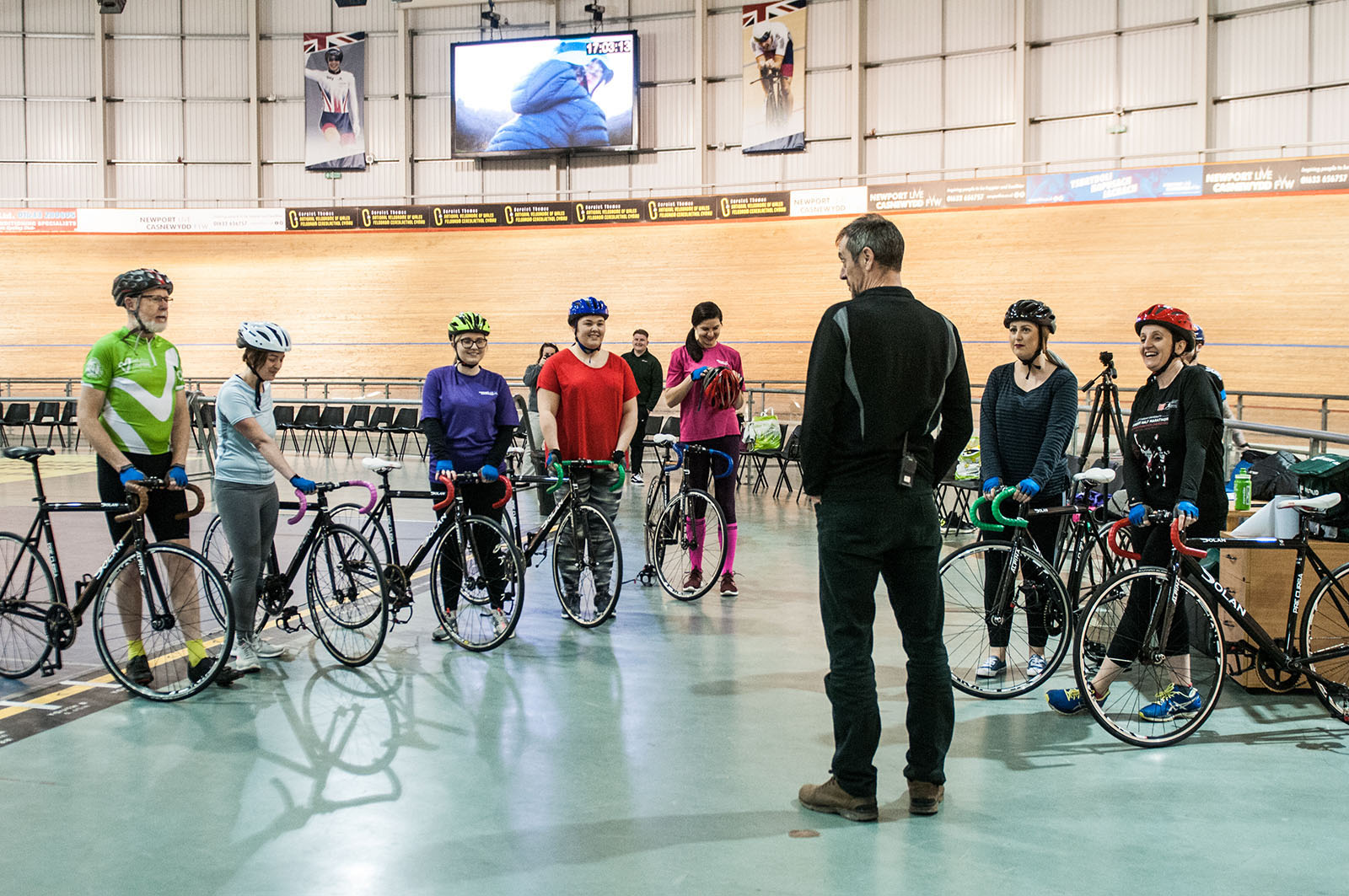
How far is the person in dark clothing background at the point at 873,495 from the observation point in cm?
322

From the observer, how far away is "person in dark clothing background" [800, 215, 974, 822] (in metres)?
3.22

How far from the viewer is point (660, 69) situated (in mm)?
25656

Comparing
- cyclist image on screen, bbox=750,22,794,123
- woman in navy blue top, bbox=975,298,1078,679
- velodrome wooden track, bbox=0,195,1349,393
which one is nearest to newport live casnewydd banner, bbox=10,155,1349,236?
velodrome wooden track, bbox=0,195,1349,393

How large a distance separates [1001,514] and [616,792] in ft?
7.19

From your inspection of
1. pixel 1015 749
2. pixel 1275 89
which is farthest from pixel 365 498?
pixel 1275 89

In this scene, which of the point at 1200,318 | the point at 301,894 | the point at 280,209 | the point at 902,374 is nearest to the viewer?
the point at 301,894

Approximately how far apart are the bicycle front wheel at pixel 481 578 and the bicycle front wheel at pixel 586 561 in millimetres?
473

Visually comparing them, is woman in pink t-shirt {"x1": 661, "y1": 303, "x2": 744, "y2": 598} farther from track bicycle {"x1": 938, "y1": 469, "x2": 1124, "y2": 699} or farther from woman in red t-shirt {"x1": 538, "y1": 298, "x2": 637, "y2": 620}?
track bicycle {"x1": 938, "y1": 469, "x2": 1124, "y2": 699}

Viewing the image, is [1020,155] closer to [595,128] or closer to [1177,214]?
[1177,214]

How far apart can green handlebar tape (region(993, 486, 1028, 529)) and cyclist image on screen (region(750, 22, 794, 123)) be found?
21.2 m

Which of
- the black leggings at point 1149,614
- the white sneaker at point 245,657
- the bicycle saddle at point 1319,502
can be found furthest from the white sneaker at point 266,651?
the bicycle saddle at point 1319,502

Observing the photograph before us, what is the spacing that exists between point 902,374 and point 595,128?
2349 centimetres

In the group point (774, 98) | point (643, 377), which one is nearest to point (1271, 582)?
point (643, 377)

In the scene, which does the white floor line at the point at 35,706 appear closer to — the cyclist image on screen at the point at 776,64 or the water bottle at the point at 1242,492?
the water bottle at the point at 1242,492
